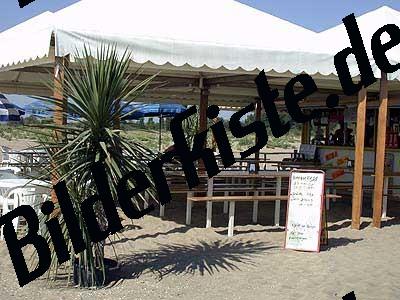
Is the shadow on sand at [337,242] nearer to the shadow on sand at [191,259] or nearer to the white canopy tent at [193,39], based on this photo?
the shadow on sand at [191,259]

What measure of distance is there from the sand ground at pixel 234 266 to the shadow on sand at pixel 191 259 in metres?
Result: 0.01

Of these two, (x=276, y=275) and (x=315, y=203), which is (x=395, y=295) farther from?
(x=315, y=203)

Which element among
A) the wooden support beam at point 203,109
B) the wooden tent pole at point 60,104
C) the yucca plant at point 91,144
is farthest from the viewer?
the wooden support beam at point 203,109

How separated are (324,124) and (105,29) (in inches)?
391

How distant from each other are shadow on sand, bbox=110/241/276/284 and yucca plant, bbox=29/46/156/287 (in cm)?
46

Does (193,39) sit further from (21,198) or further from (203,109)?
(203,109)

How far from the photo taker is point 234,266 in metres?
6.45

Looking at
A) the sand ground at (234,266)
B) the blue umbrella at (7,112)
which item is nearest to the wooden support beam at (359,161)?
the sand ground at (234,266)

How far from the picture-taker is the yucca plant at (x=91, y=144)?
537 centimetres

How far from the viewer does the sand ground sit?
543cm

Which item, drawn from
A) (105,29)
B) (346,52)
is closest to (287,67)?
(346,52)

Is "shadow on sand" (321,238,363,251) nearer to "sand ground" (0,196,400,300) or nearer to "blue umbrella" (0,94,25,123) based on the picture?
"sand ground" (0,196,400,300)

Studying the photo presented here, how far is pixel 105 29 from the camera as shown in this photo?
6.49 m

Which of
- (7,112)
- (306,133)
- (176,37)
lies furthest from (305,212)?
(7,112)
